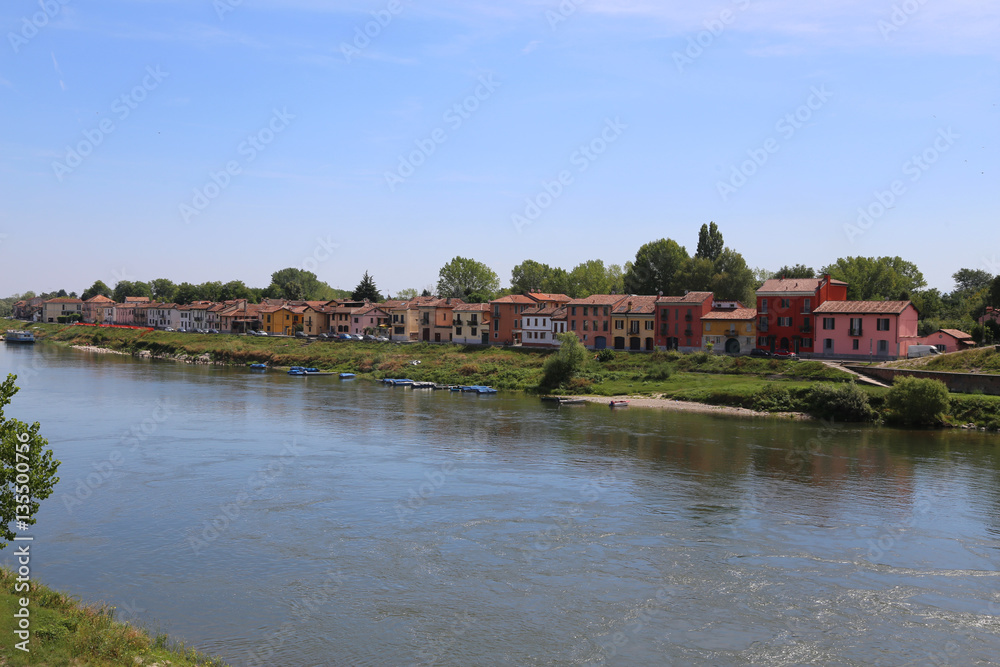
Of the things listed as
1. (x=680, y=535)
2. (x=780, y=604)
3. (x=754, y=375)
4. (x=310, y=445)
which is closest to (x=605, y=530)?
(x=680, y=535)

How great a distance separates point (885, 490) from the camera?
119 feet

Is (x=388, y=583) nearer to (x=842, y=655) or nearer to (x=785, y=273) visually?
(x=842, y=655)

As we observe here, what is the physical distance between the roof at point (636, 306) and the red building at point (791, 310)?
13636 millimetres

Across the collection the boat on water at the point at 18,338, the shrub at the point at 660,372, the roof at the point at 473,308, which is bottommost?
the shrub at the point at 660,372

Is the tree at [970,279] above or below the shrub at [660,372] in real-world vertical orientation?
above

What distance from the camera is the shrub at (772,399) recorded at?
60.4 m

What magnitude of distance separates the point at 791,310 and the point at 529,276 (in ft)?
248

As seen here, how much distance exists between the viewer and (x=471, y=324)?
107 meters

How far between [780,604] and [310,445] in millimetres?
29551

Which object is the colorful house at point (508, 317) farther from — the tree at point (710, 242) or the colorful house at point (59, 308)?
the colorful house at point (59, 308)

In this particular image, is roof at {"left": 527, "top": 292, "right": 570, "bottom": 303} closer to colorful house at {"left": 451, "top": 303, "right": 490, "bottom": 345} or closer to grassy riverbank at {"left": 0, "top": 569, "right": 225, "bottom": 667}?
colorful house at {"left": 451, "top": 303, "right": 490, "bottom": 345}

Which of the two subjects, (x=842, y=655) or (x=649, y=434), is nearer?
(x=842, y=655)

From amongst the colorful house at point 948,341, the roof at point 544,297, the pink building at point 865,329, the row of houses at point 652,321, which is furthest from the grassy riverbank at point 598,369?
the colorful house at point 948,341

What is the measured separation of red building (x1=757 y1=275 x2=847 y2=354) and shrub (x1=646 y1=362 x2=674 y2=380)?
11938mm
